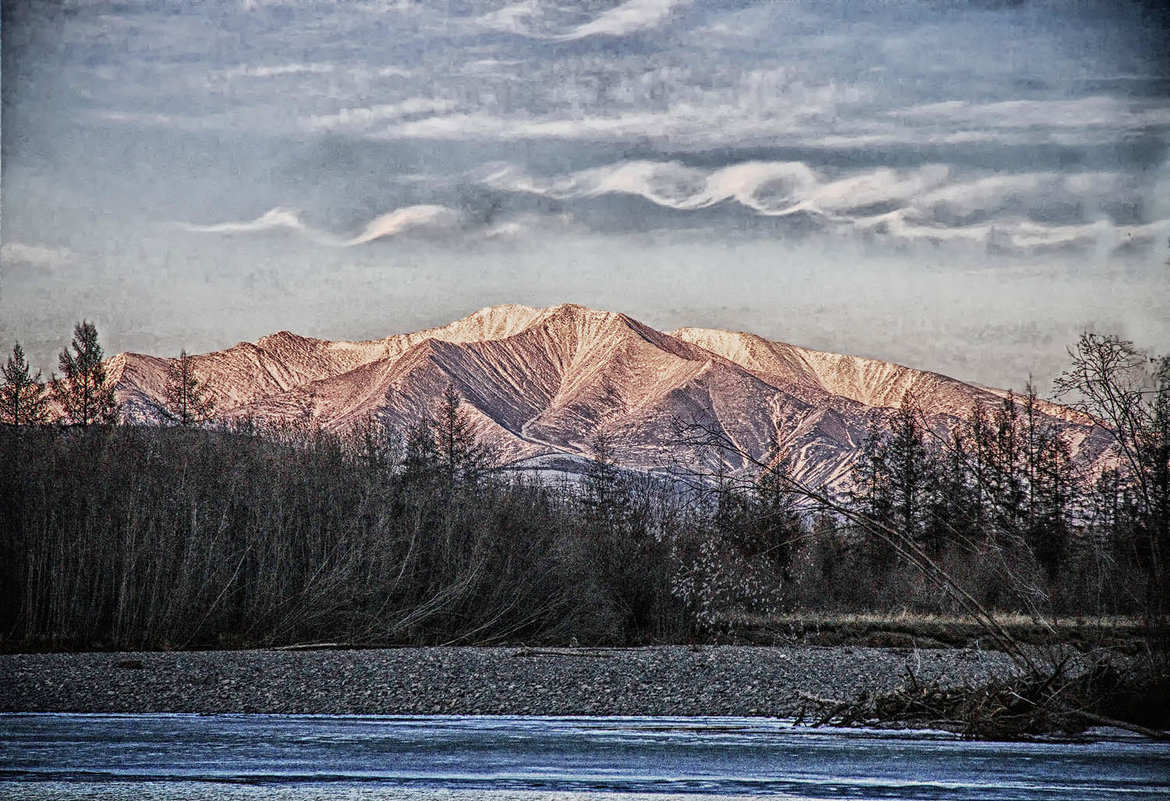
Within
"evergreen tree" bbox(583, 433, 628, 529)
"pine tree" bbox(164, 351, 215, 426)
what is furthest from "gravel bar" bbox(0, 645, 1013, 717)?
"pine tree" bbox(164, 351, 215, 426)

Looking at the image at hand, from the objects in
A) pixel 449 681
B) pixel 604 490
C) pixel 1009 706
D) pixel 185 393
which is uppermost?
pixel 185 393

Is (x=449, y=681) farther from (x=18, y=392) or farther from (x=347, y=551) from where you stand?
(x=18, y=392)

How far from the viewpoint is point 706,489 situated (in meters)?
10.5

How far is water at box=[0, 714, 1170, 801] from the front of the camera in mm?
7207

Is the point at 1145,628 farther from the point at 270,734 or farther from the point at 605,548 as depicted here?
the point at 605,548

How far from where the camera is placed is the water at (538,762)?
7.21 m

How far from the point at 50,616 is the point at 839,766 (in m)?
17.5

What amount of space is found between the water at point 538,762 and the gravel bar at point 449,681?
69.7 inches

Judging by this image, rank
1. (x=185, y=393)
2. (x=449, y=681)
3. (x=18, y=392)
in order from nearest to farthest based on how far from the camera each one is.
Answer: (x=449, y=681) < (x=18, y=392) < (x=185, y=393)

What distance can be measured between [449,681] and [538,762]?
679cm

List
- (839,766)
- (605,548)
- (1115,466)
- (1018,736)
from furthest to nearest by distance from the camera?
(605,548)
(1115,466)
(1018,736)
(839,766)

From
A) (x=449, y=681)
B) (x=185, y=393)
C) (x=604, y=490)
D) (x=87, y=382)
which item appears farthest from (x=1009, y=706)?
(x=185, y=393)

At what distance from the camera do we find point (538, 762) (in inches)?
337

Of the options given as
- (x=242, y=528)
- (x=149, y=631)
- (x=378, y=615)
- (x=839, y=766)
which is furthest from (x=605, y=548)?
(x=839, y=766)
